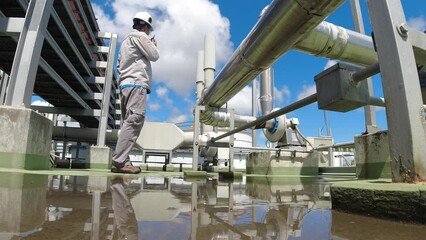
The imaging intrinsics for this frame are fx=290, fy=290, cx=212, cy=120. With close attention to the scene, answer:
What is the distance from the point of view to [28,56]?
11.1 feet

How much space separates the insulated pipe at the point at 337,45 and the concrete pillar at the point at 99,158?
597 centimetres

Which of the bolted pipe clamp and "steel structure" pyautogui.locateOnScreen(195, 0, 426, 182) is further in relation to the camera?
the bolted pipe clamp

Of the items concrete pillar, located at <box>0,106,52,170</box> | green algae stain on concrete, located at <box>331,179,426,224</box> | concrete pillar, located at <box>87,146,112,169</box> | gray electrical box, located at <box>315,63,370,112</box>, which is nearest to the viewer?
green algae stain on concrete, located at <box>331,179,426,224</box>

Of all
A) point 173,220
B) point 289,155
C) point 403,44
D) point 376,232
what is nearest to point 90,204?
point 173,220

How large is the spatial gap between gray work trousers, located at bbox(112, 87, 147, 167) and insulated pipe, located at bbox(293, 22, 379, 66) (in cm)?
173

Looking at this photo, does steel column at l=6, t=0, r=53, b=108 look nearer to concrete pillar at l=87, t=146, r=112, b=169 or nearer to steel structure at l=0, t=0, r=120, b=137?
steel structure at l=0, t=0, r=120, b=137

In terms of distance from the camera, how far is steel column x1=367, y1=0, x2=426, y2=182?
40.5 inches

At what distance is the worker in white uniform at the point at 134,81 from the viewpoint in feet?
10.0

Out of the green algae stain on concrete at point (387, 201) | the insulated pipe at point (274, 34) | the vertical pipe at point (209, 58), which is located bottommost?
the green algae stain on concrete at point (387, 201)

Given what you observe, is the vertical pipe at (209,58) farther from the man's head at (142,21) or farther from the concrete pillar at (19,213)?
the concrete pillar at (19,213)

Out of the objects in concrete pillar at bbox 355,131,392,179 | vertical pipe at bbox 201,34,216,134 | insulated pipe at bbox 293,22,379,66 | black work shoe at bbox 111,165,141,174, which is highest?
vertical pipe at bbox 201,34,216,134

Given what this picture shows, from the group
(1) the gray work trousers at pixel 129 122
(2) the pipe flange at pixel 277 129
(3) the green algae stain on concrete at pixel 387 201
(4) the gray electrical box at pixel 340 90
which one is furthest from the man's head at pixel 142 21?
(2) the pipe flange at pixel 277 129

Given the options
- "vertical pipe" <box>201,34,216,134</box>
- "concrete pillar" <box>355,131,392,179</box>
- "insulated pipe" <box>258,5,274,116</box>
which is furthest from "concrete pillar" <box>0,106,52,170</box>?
"vertical pipe" <box>201,34,216,134</box>

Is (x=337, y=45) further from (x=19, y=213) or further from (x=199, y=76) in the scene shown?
(x=199, y=76)
